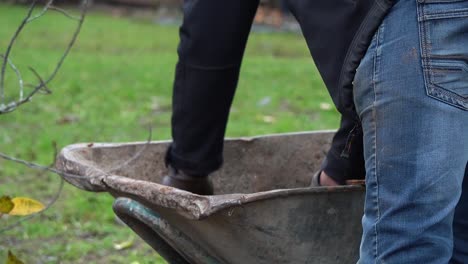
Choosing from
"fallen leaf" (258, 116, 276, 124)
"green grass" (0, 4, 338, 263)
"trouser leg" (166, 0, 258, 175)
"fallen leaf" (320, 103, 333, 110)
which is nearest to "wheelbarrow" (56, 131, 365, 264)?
"trouser leg" (166, 0, 258, 175)

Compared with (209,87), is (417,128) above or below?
above

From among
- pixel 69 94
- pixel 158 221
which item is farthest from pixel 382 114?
pixel 69 94

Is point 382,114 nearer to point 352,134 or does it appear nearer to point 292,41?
point 352,134

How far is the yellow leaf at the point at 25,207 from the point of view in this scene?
8.58 ft

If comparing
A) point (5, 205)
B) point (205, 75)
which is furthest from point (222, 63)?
point (5, 205)

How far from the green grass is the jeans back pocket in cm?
203

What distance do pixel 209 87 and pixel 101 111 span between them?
474cm

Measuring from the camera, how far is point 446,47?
1.69m

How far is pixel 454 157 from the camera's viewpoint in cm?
168

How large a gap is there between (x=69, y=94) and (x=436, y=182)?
636cm

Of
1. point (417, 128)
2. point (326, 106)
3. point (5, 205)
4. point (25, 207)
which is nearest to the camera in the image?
point (417, 128)

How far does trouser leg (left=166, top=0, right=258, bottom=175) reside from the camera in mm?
2307

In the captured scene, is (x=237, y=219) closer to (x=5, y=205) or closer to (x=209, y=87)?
(x=209, y=87)

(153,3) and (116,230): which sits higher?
(116,230)
